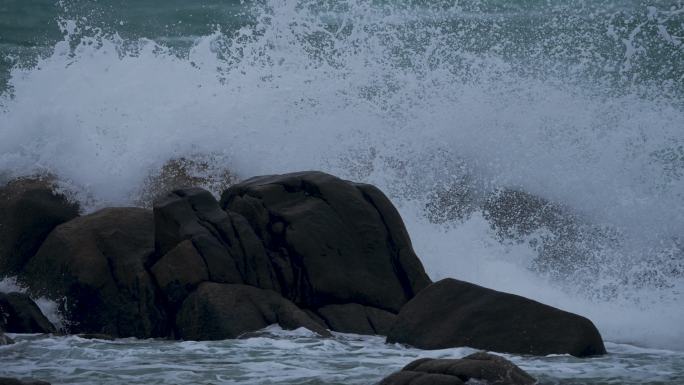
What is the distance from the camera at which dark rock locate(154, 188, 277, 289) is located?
7.41m

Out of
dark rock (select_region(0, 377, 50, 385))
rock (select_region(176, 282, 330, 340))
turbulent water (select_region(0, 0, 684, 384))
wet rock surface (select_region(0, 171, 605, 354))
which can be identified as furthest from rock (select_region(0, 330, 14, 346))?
turbulent water (select_region(0, 0, 684, 384))

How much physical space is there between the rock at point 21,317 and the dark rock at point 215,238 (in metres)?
0.91

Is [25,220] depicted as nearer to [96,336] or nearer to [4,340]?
[96,336]

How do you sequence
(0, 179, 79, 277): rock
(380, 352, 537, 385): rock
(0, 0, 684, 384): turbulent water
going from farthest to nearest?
(0, 0, 684, 384): turbulent water
(0, 179, 79, 277): rock
(380, 352, 537, 385): rock

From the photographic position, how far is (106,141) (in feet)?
33.4

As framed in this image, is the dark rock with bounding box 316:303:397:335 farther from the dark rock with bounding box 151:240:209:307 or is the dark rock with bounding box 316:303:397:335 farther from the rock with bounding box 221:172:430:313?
the dark rock with bounding box 151:240:209:307

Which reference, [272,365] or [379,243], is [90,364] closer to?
[272,365]

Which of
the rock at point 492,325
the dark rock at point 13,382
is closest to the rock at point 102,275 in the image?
the rock at point 492,325

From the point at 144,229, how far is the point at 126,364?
188cm

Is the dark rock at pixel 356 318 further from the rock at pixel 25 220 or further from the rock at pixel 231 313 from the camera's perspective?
the rock at pixel 25 220

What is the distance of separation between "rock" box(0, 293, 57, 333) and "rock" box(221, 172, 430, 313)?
152 centimetres

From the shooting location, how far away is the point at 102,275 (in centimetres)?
762

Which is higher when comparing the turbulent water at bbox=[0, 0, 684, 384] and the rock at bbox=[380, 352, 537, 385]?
the turbulent water at bbox=[0, 0, 684, 384]

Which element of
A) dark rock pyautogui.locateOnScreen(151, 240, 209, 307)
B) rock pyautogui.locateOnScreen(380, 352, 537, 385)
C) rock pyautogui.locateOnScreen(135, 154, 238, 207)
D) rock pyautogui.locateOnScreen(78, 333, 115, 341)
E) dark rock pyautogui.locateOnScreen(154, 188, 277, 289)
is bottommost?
rock pyautogui.locateOnScreen(380, 352, 537, 385)
